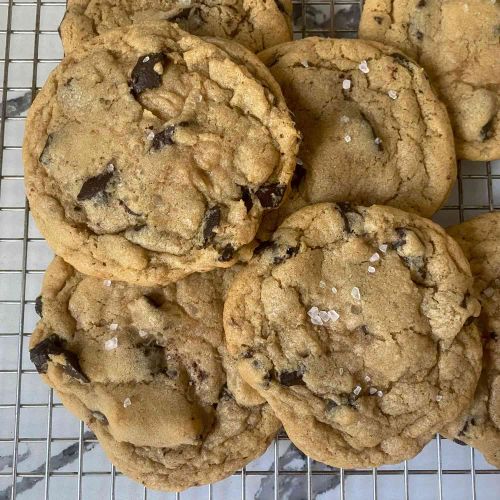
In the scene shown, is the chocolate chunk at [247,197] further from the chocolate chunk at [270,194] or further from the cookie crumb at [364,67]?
the cookie crumb at [364,67]

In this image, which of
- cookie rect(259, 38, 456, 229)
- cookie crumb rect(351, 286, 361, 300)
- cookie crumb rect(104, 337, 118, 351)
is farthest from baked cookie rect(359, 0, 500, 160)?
cookie crumb rect(104, 337, 118, 351)

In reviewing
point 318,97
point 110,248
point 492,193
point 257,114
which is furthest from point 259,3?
point 492,193

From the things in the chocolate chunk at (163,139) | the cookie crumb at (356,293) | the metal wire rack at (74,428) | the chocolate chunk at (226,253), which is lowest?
the metal wire rack at (74,428)

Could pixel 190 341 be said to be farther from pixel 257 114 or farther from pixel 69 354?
pixel 257 114

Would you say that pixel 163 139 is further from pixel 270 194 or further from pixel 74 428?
pixel 74 428

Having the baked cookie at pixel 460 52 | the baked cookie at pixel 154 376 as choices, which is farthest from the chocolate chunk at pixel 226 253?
the baked cookie at pixel 460 52

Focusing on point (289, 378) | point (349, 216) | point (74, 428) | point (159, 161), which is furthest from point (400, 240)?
point (74, 428)
